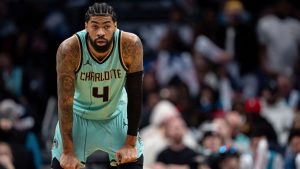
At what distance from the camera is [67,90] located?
793 cm

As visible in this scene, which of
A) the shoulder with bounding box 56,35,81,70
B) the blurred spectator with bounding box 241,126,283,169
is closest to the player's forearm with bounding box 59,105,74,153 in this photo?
the shoulder with bounding box 56,35,81,70

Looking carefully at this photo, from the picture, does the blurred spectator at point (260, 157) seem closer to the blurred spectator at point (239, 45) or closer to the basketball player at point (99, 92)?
the basketball player at point (99, 92)

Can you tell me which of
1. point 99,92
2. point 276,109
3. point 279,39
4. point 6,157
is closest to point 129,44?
point 99,92

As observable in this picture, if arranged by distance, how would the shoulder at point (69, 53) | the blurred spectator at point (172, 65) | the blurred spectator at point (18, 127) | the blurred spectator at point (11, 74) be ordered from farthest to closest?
1. the blurred spectator at point (172, 65)
2. the blurred spectator at point (11, 74)
3. the blurred spectator at point (18, 127)
4. the shoulder at point (69, 53)

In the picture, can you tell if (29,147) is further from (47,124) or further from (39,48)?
(39,48)

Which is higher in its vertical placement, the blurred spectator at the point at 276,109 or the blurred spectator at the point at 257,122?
the blurred spectator at the point at 257,122

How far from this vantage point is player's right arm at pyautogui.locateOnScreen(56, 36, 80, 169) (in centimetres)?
788

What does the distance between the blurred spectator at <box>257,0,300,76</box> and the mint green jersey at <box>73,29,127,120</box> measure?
727cm

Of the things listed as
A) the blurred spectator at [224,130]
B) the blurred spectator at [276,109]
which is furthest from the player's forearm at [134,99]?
the blurred spectator at [276,109]

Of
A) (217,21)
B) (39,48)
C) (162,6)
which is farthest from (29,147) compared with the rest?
(162,6)

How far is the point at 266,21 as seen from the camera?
15.3 metres

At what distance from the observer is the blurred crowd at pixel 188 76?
12172 millimetres

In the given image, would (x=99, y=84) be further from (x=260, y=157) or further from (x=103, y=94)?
(x=260, y=157)

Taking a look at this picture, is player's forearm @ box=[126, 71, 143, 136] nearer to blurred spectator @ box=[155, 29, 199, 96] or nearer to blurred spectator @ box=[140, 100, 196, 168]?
blurred spectator @ box=[140, 100, 196, 168]
